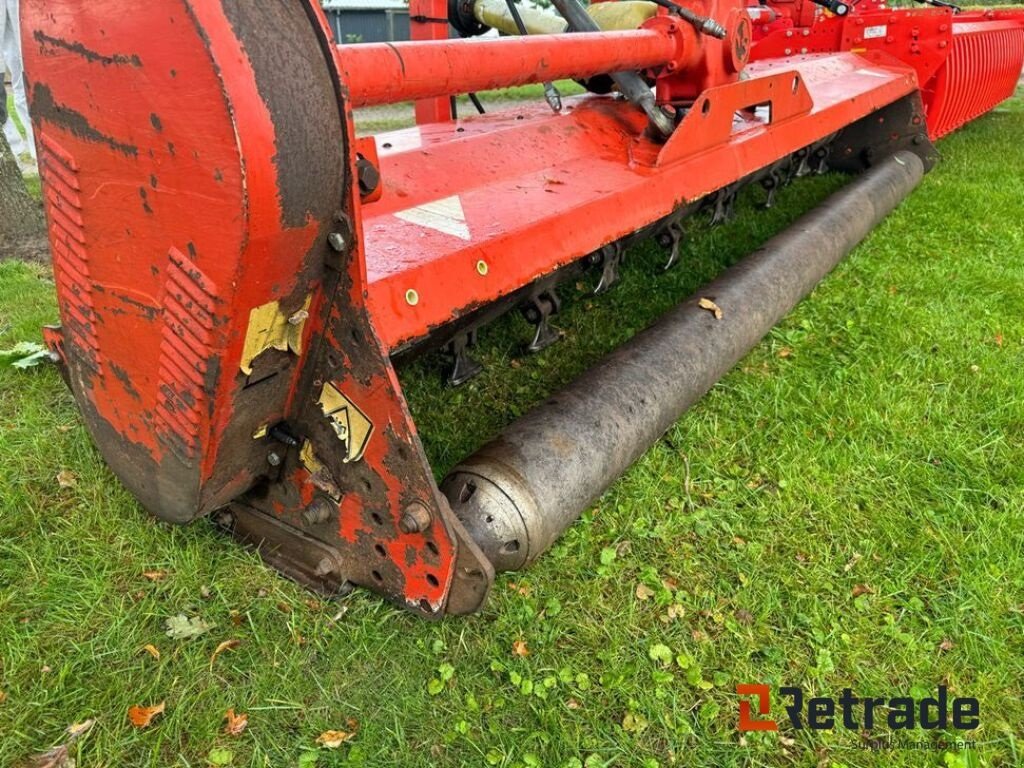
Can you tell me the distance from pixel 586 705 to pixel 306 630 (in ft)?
2.28

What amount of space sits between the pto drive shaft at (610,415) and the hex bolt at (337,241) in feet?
2.22

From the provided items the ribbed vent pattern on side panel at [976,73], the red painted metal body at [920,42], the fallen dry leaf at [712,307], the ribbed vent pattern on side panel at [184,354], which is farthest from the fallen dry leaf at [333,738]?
the ribbed vent pattern on side panel at [976,73]

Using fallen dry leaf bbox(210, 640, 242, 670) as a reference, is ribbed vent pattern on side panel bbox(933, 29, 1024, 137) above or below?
above

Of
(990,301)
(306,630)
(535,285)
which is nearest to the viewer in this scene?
(306,630)

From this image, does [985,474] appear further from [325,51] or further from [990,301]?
[325,51]

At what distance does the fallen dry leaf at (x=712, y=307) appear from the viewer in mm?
2809

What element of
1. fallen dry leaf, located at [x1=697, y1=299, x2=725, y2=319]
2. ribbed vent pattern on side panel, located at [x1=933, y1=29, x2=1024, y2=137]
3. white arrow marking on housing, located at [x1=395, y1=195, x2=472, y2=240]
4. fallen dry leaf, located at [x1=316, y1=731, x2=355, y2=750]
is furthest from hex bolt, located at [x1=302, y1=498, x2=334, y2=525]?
ribbed vent pattern on side panel, located at [x1=933, y1=29, x2=1024, y2=137]

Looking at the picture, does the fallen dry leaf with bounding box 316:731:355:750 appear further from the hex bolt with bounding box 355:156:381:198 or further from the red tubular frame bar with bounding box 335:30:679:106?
the red tubular frame bar with bounding box 335:30:679:106

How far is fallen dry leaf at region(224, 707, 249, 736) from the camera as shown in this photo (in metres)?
1.69

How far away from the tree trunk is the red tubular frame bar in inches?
135

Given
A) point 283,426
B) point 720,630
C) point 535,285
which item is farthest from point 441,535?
point 535,285

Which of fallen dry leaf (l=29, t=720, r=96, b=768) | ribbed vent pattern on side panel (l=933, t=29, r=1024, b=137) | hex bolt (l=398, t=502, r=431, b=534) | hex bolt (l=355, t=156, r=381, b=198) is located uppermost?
hex bolt (l=355, t=156, r=381, b=198)

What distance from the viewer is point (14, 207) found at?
4.48 meters

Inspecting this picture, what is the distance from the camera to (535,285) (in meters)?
2.70
